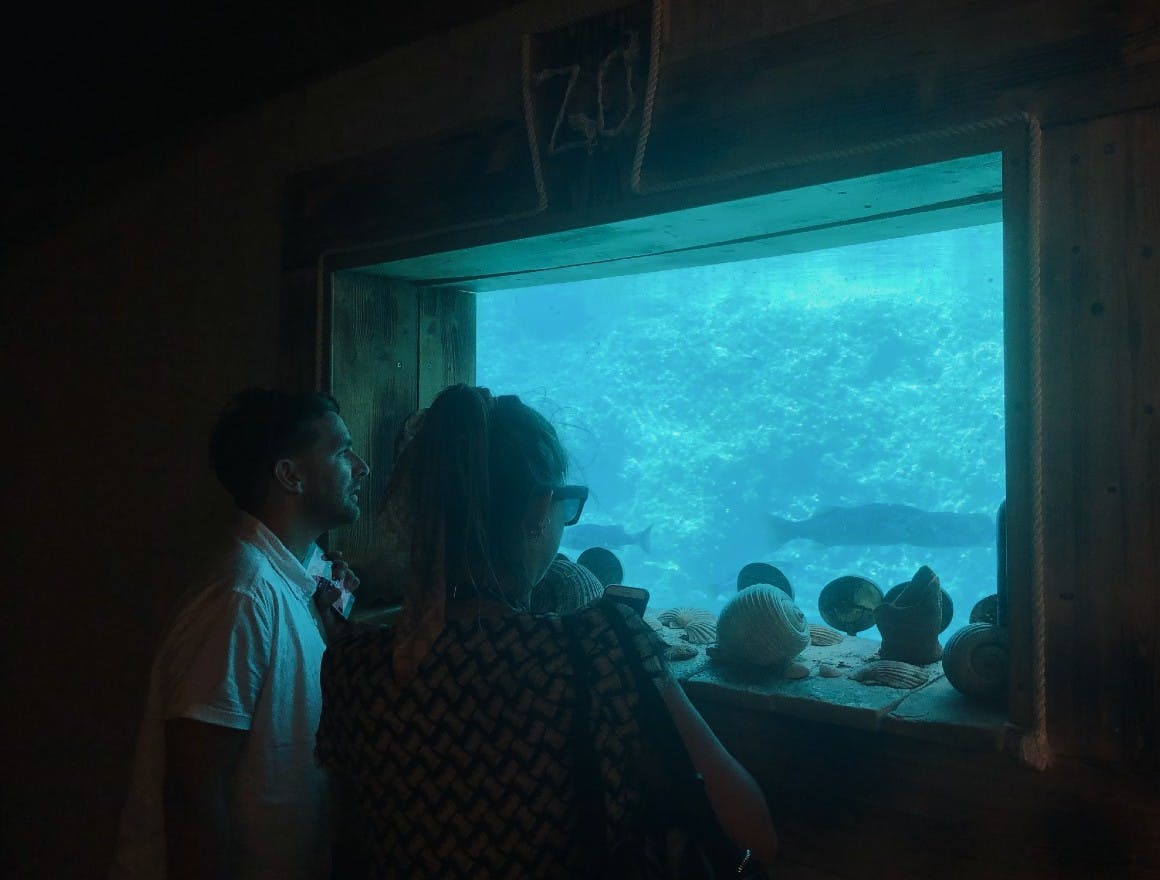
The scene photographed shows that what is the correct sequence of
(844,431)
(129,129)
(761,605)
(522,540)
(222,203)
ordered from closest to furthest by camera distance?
(522,540), (761,605), (222,203), (129,129), (844,431)

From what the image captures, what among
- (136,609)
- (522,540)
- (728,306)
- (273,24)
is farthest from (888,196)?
(728,306)

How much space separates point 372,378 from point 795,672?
4.60 feet

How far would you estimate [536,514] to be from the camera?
47.6 inches

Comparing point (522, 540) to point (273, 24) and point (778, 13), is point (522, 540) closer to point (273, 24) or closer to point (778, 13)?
point (778, 13)

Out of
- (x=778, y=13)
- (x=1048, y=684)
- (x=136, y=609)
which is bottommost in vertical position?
(x=136, y=609)

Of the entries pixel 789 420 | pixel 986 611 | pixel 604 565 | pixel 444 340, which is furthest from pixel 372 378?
pixel 789 420

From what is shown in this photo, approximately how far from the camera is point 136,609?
285 cm

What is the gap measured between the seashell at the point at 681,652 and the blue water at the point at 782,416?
27351mm

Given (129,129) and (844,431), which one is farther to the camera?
(844,431)

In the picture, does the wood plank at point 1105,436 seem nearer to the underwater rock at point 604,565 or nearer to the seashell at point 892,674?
the seashell at point 892,674

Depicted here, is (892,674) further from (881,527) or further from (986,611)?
(881,527)

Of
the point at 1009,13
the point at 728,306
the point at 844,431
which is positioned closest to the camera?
the point at 1009,13

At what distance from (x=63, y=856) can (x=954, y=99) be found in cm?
372

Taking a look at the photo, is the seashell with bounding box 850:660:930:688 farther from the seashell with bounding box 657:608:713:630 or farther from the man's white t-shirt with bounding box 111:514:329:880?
the man's white t-shirt with bounding box 111:514:329:880
